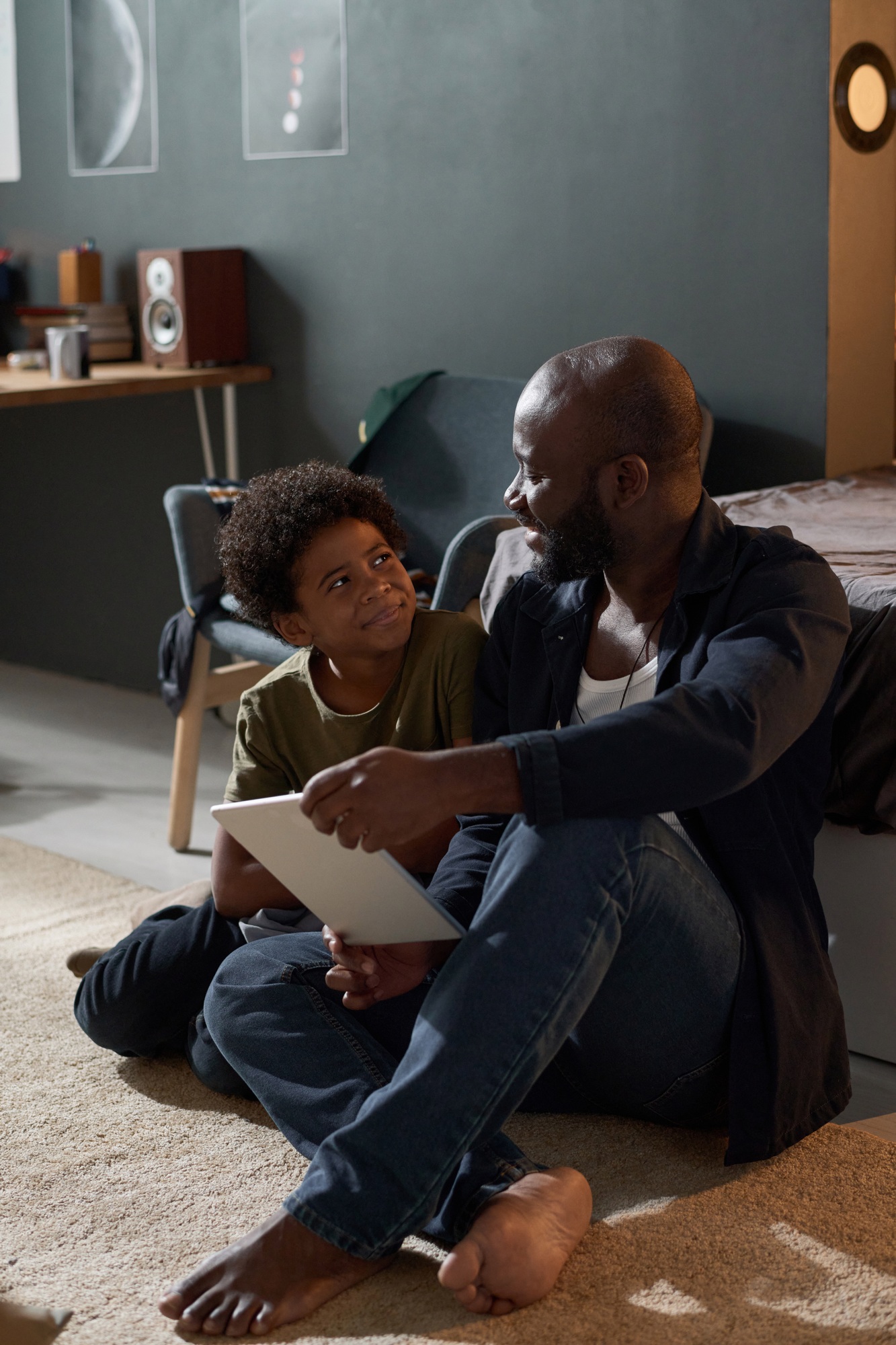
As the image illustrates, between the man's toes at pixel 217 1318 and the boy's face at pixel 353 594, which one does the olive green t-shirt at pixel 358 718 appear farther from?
the man's toes at pixel 217 1318

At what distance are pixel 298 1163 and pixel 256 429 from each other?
7.64 ft

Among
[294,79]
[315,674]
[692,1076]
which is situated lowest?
[692,1076]

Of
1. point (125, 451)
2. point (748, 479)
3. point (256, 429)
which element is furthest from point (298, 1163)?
point (125, 451)

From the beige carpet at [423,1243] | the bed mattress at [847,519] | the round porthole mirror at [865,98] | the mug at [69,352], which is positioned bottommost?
the beige carpet at [423,1243]

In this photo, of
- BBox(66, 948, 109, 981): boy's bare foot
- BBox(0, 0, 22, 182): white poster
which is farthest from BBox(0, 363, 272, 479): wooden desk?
BBox(66, 948, 109, 981): boy's bare foot

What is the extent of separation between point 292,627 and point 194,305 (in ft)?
6.48

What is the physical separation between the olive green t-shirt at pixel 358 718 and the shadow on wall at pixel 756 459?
3.90ft

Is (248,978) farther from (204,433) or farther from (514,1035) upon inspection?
(204,433)

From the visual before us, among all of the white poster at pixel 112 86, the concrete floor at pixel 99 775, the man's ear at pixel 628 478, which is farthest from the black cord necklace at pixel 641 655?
the white poster at pixel 112 86

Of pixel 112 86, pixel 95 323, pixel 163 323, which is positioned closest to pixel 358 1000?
pixel 163 323

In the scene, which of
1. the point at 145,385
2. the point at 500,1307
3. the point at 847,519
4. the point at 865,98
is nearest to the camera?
the point at 500,1307

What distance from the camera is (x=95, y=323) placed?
3592mm

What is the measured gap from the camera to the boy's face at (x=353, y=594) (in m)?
1.56

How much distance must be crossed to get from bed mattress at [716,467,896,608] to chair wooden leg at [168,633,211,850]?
1014mm
